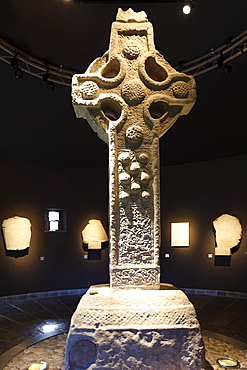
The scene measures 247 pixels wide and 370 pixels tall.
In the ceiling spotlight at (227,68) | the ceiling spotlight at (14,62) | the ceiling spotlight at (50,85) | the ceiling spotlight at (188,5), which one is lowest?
the ceiling spotlight at (50,85)

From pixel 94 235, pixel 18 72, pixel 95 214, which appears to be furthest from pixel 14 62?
pixel 94 235

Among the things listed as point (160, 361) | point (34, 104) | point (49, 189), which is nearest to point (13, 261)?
point (49, 189)

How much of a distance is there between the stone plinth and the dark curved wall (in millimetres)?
4325

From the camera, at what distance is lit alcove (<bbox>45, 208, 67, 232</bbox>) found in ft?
21.6

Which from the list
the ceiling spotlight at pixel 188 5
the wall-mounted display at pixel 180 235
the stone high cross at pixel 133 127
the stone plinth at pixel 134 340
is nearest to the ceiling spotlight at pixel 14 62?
the stone high cross at pixel 133 127

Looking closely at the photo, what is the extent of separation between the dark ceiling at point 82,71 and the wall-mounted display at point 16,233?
135 centimetres

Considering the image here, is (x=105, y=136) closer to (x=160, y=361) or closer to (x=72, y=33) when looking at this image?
(x=160, y=361)

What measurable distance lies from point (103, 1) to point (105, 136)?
2.57 metres

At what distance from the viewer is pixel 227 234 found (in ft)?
19.7

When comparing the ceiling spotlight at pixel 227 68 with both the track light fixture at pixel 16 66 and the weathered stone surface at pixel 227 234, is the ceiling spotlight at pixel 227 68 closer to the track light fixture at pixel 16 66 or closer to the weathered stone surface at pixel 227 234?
the weathered stone surface at pixel 227 234

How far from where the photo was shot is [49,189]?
21.5ft

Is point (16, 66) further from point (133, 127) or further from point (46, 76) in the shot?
point (133, 127)

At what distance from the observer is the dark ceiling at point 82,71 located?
4281 millimetres

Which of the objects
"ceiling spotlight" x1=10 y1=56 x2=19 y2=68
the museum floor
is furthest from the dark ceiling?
the museum floor
